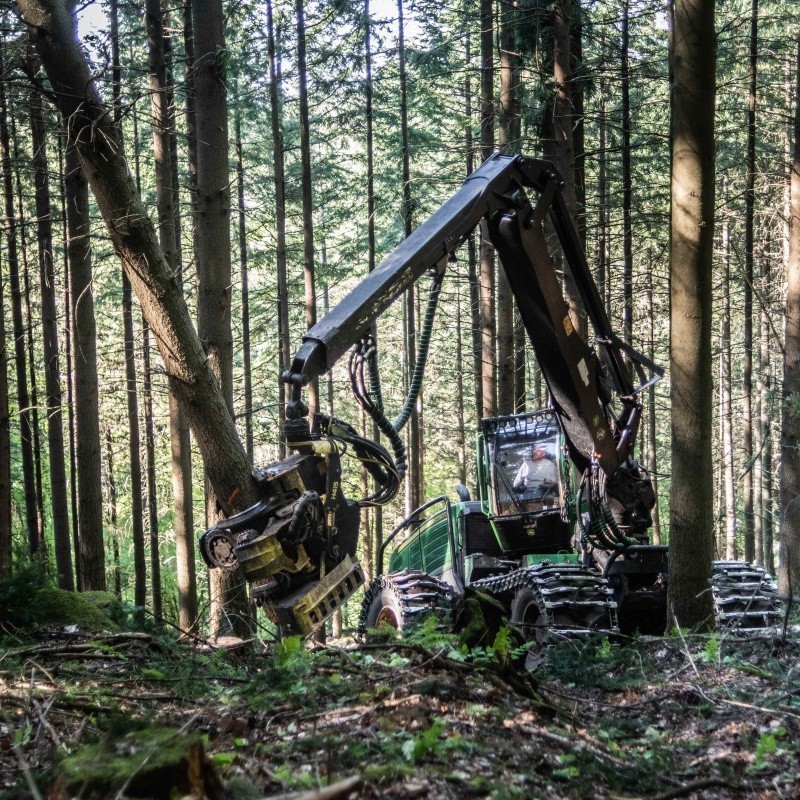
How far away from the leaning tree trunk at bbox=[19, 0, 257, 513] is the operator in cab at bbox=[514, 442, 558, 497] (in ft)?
11.3

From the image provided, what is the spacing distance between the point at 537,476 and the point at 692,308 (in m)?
3.11

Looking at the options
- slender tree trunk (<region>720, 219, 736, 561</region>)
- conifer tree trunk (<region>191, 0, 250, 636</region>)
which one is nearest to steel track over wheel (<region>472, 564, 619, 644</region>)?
conifer tree trunk (<region>191, 0, 250, 636</region>)

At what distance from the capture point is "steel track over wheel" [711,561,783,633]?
752 cm

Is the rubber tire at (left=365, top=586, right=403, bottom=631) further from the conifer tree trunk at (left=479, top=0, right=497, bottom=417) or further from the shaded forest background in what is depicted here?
the conifer tree trunk at (left=479, top=0, right=497, bottom=417)

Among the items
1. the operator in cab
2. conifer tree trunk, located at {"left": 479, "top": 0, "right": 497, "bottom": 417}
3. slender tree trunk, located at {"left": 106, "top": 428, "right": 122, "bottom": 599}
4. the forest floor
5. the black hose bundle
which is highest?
conifer tree trunk, located at {"left": 479, "top": 0, "right": 497, "bottom": 417}

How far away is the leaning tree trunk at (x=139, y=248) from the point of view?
652cm

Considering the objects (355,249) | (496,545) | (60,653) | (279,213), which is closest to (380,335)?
(355,249)

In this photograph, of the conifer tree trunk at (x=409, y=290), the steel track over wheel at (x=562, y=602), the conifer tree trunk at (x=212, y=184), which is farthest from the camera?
the conifer tree trunk at (x=409, y=290)

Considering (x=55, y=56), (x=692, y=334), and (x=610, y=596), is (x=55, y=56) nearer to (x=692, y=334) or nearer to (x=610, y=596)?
(x=692, y=334)

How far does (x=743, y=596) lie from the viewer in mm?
7824

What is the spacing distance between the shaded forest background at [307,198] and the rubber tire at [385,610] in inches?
104

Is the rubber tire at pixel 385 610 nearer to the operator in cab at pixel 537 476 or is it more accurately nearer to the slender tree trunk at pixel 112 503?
the operator in cab at pixel 537 476

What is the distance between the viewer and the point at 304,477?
602 cm

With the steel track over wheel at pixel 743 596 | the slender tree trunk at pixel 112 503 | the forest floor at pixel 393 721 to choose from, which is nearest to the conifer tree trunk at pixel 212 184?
the forest floor at pixel 393 721
